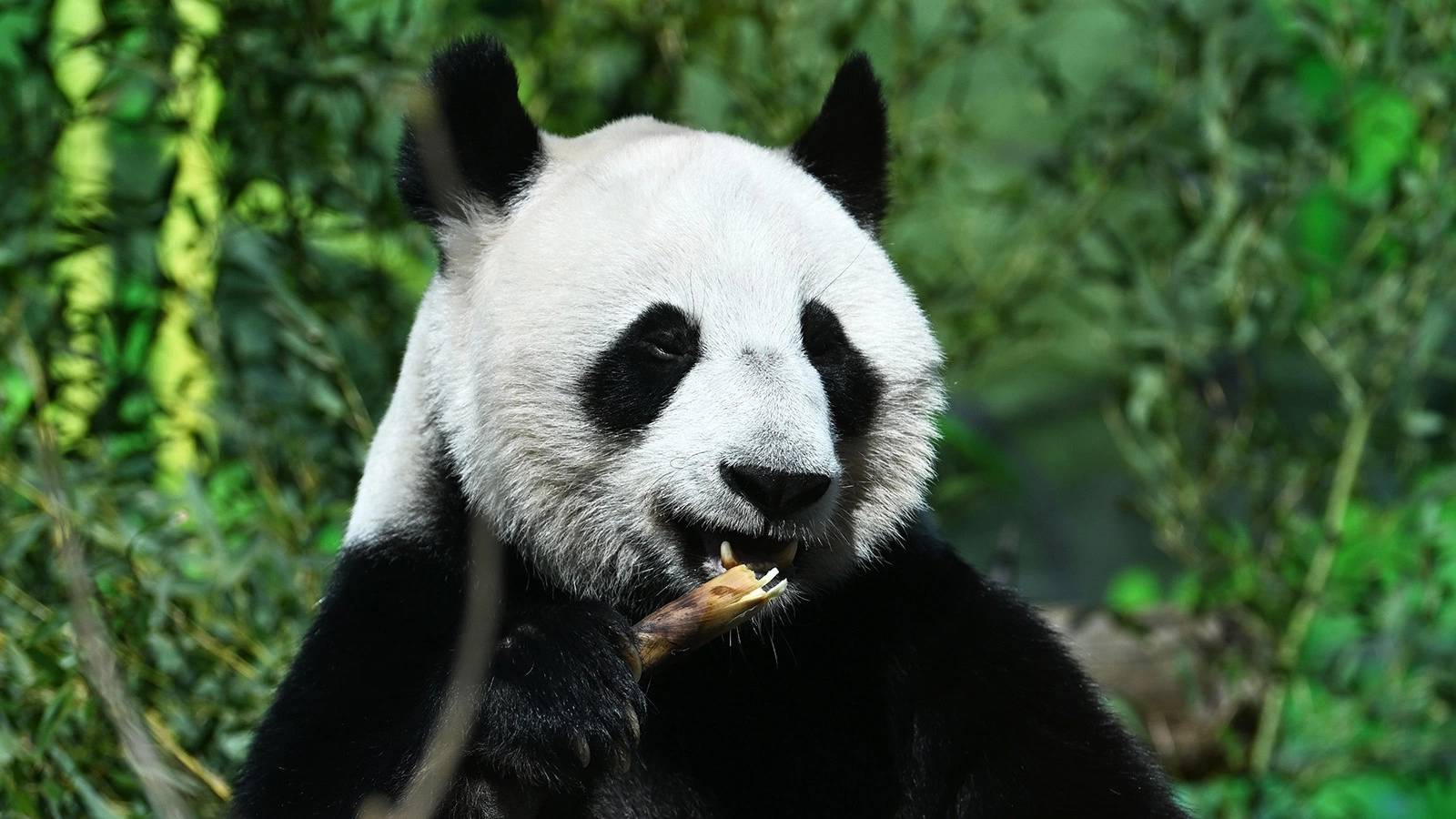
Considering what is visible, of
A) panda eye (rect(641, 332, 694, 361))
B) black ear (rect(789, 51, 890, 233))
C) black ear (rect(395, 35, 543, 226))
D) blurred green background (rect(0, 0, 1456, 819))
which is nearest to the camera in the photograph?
panda eye (rect(641, 332, 694, 361))

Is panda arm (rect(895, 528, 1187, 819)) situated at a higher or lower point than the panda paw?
lower

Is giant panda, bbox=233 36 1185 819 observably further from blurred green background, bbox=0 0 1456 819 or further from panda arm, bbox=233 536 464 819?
blurred green background, bbox=0 0 1456 819

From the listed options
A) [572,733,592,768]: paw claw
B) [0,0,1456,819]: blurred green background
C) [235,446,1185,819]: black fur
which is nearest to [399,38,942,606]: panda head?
[235,446,1185,819]: black fur

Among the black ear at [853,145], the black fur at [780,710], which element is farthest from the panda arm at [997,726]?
the black ear at [853,145]

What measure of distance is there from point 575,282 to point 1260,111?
145 inches

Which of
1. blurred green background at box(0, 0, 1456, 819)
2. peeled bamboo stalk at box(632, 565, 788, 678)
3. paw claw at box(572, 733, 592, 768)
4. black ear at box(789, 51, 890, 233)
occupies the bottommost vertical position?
blurred green background at box(0, 0, 1456, 819)

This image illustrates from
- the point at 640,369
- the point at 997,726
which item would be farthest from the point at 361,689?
the point at 997,726

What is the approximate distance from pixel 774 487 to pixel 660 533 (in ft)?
0.89

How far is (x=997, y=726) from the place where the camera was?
207cm

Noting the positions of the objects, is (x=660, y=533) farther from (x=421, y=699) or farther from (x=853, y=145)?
(x=853, y=145)

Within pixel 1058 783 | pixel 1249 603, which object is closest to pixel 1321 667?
pixel 1249 603

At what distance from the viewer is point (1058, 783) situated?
2.05 metres

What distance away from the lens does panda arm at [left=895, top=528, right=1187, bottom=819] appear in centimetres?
205

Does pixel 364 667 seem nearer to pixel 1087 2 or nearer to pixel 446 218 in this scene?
pixel 446 218
